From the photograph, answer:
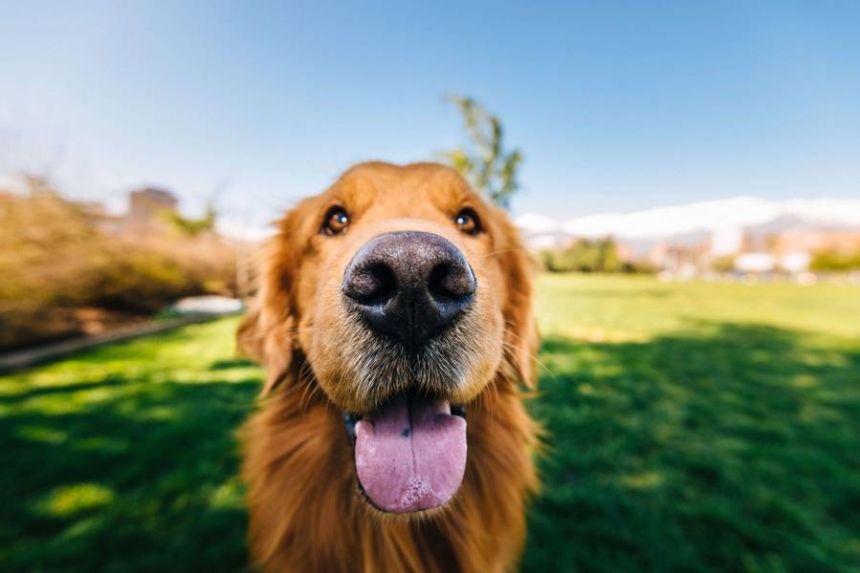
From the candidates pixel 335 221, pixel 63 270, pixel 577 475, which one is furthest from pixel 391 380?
pixel 63 270

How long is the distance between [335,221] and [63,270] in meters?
11.3

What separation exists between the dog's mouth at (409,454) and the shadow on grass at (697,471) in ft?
4.91

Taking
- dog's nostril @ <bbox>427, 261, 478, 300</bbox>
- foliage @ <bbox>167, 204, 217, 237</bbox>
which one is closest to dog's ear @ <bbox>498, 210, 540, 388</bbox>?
dog's nostril @ <bbox>427, 261, 478, 300</bbox>

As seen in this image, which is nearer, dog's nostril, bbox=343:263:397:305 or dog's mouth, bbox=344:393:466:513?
dog's nostril, bbox=343:263:397:305

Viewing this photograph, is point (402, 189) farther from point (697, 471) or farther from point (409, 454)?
point (697, 471)

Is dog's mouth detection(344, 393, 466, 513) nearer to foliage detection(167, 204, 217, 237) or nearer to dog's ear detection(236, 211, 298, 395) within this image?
dog's ear detection(236, 211, 298, 395)

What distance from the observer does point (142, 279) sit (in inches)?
507

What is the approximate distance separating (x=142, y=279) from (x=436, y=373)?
15022mm

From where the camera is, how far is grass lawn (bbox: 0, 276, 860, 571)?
2.54 metres

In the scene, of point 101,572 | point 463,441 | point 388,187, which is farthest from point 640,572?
point 101,572

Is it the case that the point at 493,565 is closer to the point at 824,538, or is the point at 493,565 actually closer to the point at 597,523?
the point at 597,523

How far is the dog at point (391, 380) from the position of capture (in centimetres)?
130

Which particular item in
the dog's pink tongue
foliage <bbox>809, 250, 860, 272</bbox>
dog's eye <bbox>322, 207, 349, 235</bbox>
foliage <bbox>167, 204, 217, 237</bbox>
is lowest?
foliage <bbox>809, 250, 860, 272</bbox>

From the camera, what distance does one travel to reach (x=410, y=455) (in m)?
1.51
